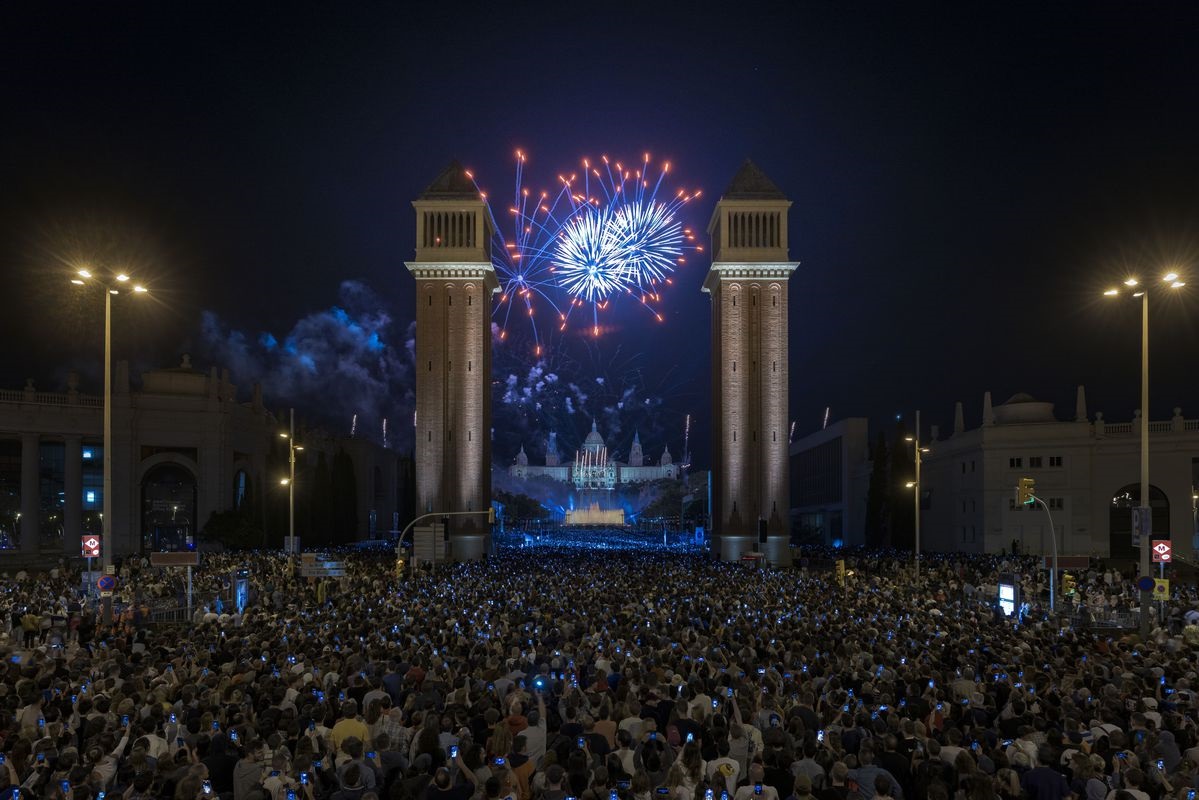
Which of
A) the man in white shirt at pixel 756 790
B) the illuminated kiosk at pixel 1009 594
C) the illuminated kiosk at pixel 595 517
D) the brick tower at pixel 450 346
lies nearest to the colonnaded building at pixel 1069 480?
the illuminated kiosk at pixel 1009 594

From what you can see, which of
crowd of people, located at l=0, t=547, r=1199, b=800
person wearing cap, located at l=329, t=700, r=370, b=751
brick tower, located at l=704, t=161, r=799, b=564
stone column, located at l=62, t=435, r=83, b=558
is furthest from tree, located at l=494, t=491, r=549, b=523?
person wearing cap, located at l=329, t=700, r=370, b=751

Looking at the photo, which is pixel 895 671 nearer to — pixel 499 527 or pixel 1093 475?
pixel 1093 475

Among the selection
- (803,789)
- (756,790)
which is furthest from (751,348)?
(803,789)

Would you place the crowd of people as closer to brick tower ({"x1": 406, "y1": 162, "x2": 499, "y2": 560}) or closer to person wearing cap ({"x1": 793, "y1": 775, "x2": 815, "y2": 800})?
person wearing cap ({"x1": 793, "y1": 775, "x2": 815, "y2": 800})

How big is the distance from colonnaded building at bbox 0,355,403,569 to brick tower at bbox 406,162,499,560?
13107 mm

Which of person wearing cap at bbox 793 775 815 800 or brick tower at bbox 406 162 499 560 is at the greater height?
brick tower at bbox 406 162 499 560

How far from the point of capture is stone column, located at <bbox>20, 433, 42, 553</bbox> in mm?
57888

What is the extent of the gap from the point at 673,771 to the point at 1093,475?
198 ft

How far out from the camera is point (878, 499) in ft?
244

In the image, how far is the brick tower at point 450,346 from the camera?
73938 millimetres

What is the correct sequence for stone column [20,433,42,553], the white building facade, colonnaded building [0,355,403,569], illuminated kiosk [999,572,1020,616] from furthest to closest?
colonnaded building [0,355,403,569]
the white building facade
stone column [20,433,42,553]
illuminated kiosk [999,572,1020,616]

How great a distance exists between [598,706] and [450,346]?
6355 centimetres

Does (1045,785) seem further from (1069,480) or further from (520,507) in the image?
(520,507)

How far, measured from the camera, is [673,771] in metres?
9.13
